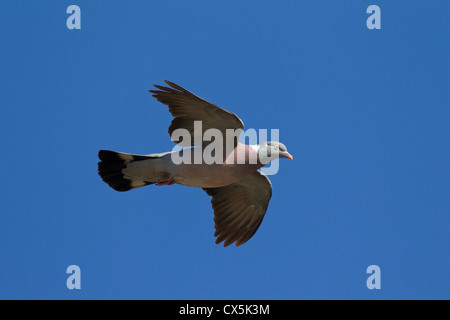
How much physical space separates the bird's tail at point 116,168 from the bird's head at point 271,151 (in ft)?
4.67

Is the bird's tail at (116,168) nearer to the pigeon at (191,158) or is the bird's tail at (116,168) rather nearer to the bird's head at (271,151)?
the pigeon at (191,158)

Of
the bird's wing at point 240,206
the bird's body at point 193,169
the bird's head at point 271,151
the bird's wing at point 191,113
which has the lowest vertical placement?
the bird's wing at point 240,206

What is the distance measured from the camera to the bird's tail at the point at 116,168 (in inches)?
319

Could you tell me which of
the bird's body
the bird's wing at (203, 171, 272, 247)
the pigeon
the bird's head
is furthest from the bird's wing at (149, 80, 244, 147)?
the bird's wing at (203, 171, 272, 247)

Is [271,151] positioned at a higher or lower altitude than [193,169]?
higher

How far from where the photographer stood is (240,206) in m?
9.21

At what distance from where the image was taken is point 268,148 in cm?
831

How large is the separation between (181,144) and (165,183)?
0.54 meters

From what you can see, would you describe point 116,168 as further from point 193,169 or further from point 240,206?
point 240,206

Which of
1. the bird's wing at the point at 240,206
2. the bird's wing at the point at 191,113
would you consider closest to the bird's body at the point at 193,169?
the bird's wing at the point at 191,113

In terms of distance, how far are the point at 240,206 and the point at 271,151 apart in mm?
1260

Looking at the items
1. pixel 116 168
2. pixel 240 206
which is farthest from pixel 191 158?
pixel 240 206

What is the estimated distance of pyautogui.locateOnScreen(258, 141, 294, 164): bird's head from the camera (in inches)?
325
